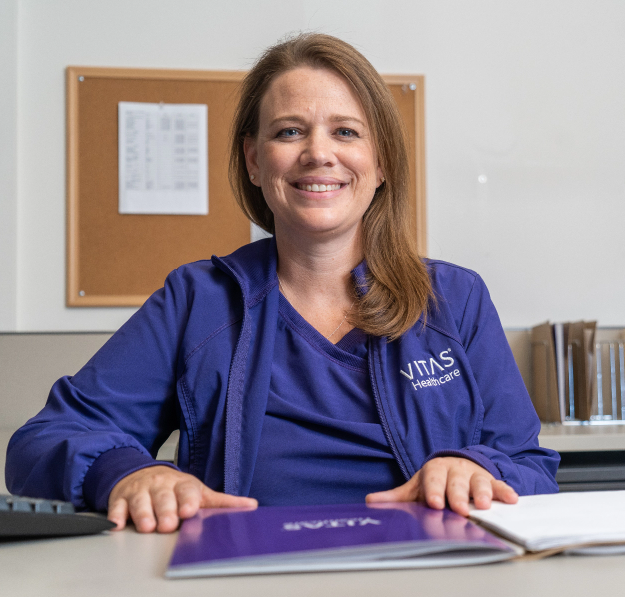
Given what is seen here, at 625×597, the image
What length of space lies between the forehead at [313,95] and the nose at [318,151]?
43 millimetres

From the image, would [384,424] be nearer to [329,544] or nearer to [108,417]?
[108,417]

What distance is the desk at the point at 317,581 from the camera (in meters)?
0.47

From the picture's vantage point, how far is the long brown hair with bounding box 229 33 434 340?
1213mm

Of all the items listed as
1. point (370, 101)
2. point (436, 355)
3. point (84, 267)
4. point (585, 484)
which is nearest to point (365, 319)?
point (436, 355)

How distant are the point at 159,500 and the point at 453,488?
1.07 feet

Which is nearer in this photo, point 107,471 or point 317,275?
point 107,471

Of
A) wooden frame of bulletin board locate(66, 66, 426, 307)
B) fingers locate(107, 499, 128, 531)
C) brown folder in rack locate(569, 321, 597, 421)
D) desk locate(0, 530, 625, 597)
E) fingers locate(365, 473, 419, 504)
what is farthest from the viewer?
wooden frame of bulletin board locate(66, 66, 426, 307)

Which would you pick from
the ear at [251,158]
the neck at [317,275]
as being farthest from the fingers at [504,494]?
the ear at [251,158]

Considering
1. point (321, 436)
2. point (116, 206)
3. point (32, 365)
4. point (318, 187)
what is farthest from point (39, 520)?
point (116, 206)

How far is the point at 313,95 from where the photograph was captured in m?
1.27

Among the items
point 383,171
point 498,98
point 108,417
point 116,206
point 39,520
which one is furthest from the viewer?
point 498,98

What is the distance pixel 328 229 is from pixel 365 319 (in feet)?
0.62

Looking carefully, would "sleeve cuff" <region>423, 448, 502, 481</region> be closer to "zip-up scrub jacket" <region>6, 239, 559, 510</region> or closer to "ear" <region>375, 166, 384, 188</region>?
"zip-up scrub jacket" <region>6, 239, 559, 510</region>

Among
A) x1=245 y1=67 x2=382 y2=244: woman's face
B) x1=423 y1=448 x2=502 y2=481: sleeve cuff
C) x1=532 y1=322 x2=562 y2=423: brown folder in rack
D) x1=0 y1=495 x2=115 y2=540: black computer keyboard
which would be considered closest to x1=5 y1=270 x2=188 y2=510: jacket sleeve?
x1=0 y1=495 x2=115 y2=540: black computer keyboard
